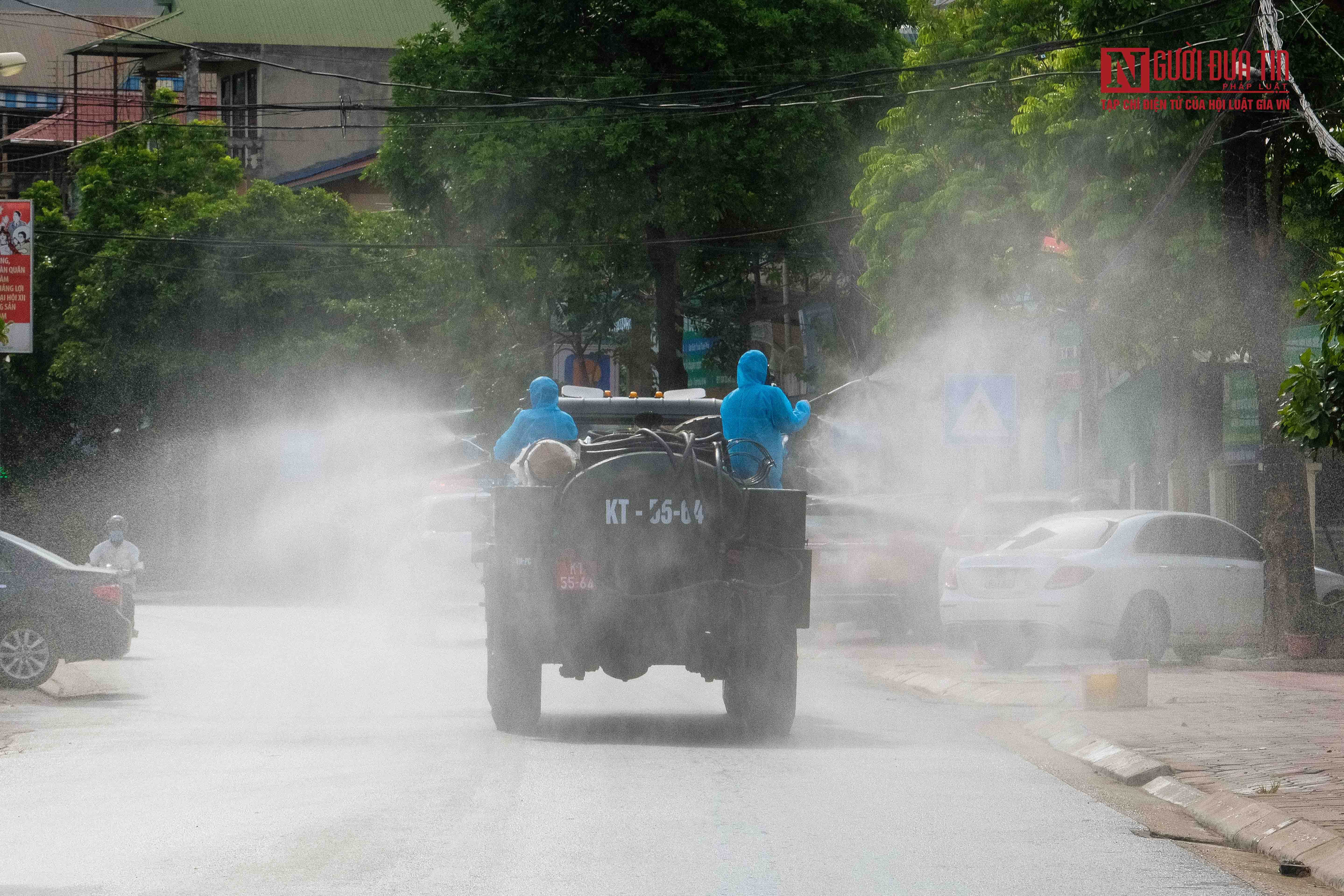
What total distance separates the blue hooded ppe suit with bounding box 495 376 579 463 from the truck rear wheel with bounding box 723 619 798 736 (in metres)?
2.04

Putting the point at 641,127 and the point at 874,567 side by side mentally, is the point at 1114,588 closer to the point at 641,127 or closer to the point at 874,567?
the point at 874,567

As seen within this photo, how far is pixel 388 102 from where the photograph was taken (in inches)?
2411

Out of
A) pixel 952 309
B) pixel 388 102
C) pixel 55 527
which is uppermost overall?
pixel 388 102

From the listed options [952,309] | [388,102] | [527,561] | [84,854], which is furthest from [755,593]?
[388,102]

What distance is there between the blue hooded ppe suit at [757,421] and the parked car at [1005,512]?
941 cm

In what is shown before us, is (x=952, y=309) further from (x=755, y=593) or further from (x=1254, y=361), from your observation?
(x=755, y=593)

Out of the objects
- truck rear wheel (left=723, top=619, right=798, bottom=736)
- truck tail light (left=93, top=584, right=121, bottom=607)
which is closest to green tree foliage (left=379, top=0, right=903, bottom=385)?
truck tail light (left=93, top=584, right=121, bottom=607)

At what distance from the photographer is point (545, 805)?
29.0 ft

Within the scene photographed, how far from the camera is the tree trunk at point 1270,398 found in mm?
17812

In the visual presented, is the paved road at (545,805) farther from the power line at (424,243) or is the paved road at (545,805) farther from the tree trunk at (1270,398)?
the power line at (424,243)

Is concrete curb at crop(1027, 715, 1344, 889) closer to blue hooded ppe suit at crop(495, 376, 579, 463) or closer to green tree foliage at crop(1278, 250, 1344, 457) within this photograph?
green tree foliage at crop(1278, 250, 1344, 457)

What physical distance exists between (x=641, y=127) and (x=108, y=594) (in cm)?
1905

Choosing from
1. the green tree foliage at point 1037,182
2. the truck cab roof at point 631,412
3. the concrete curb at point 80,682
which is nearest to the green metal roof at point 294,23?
the green tree foliage at point 1037,182

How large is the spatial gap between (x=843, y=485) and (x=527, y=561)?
27.7 metres
